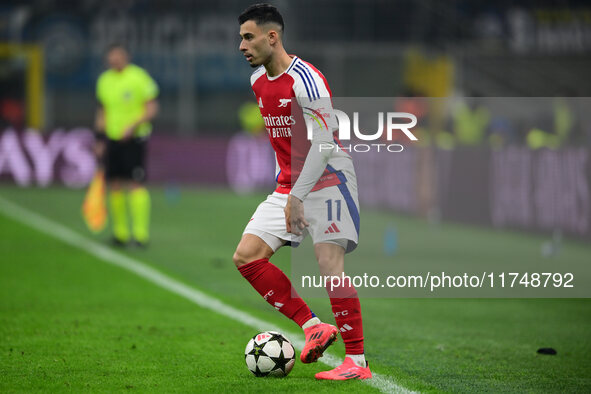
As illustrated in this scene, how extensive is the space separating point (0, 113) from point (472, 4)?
12725 mm

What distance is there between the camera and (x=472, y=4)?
2786 cm

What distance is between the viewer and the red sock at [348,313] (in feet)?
17.2

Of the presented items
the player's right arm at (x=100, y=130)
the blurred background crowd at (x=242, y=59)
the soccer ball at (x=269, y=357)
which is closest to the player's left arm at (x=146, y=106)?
the player's right arm at (x=100, y=130)

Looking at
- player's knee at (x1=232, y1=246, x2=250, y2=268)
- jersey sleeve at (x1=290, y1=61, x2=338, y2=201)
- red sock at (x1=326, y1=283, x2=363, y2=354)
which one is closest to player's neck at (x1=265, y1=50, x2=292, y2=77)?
jersey sleeve at (x1=290, y1=61, x2=338, y2=201)

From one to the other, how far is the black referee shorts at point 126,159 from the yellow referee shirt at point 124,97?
0.12m

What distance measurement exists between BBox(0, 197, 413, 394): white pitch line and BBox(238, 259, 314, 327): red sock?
0.50m

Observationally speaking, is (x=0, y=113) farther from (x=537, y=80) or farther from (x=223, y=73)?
(x=537, y=80)

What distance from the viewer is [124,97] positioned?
1191 cm

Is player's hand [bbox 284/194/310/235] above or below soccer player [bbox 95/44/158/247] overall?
below

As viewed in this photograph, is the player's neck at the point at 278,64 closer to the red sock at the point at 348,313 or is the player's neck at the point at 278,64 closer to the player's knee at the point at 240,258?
the player's knee at the point at 240,258

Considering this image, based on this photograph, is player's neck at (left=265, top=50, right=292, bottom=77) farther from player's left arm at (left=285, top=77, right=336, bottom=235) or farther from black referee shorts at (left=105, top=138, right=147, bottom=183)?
black referee shorts at (left=105, top=138, right=147, bottom=183)

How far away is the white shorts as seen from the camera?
5.27m

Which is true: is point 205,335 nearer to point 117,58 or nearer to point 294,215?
point 294,215

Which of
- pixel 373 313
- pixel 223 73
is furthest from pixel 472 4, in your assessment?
pixel 373 313
